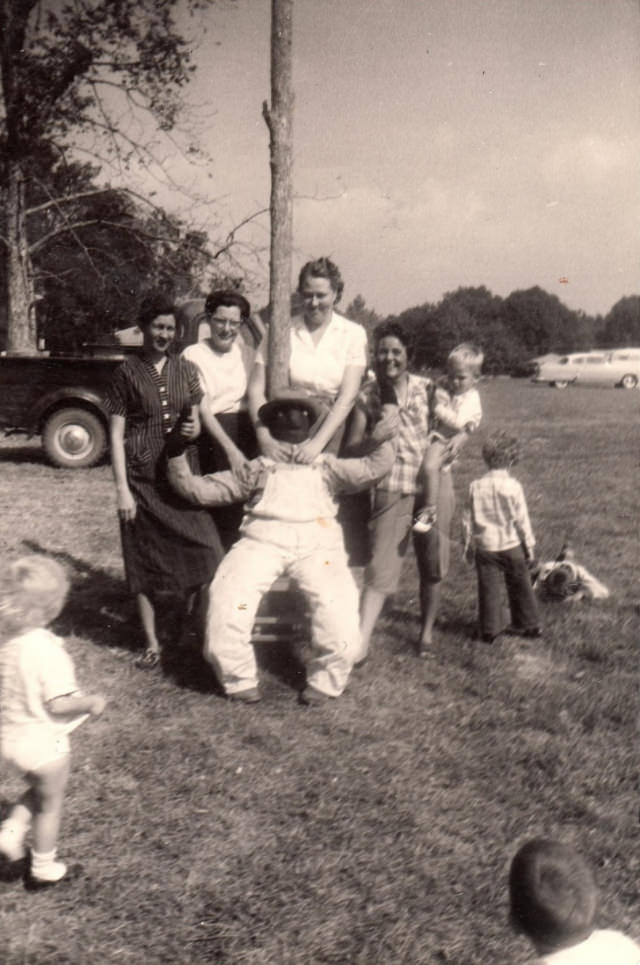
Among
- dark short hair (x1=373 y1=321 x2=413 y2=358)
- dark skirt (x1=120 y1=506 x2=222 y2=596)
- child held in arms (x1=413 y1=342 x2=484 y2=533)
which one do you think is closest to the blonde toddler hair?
child held in arms (x1=413 y1=342 x2=484 y2=533)

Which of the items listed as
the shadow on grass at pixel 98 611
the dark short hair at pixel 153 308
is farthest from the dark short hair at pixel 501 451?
the shadow on grass at pixel 98 611

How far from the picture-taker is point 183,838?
3.30 meters

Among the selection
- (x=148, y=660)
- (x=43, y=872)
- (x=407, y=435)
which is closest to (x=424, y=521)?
(x=407, y=435)

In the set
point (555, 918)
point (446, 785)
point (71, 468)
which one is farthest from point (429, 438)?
point (71, 468)

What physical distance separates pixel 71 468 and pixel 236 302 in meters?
7.39

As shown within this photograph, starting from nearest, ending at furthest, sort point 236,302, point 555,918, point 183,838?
point 555,918, point 183,838, point 236,302

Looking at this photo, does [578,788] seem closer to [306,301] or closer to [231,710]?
[231,710]

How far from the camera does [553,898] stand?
5.94 feet

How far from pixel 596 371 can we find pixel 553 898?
144ft

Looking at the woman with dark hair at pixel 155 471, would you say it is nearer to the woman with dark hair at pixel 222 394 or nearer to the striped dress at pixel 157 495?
the striped dress at pixel 157 495

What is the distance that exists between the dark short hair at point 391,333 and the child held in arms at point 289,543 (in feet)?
1.04

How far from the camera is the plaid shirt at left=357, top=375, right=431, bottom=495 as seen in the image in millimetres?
4832

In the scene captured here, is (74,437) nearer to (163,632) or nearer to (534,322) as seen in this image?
(163,632)

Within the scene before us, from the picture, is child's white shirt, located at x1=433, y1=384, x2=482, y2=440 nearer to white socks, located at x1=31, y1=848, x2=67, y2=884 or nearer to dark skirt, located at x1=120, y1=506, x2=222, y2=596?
dark skirt, located at x1=120, y1=506, x2=222, y2=596
